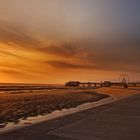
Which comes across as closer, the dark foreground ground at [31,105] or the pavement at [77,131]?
the pavement at [77,131]

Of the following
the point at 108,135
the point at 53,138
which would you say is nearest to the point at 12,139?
the point at 53,138

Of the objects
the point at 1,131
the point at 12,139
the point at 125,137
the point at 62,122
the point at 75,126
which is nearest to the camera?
the point at 12,139

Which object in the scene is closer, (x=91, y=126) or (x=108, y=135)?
(x=108, y=135)

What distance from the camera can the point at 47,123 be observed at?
14727 millimetres

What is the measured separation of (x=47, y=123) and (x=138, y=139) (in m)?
4.98

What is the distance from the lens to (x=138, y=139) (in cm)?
1132

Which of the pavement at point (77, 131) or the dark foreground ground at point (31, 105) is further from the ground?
the dark foreground ground at point (31, 105)

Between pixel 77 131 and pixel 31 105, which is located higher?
pixel 31 105

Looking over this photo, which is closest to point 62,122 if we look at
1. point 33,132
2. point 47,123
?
point 47,123

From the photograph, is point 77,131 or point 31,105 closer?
point 77,131

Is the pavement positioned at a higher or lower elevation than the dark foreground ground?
lower

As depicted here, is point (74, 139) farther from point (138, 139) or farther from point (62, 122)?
point (62, 122)

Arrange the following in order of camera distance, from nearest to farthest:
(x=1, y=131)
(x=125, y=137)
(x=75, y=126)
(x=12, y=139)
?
(x=12, y=139) → (x=125, y=137) → (x=1, y=131) → (x=75, y=126)

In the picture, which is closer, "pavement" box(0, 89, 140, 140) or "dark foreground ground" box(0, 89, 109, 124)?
"pavement" box(0, 89, 140, 140)
